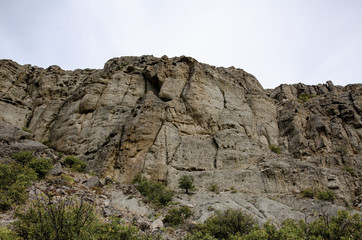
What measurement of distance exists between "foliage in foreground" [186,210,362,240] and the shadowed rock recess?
9.37 m

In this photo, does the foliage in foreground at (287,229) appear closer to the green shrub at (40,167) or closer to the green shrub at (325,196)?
the green shrub at (325,196)

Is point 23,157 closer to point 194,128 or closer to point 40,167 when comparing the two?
point 40,167

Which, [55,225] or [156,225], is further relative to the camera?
[156,225]

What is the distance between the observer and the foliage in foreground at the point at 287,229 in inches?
478

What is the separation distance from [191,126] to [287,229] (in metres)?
21.5

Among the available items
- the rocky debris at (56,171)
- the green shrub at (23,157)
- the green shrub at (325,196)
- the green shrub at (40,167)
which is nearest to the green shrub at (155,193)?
the rocky debris at (56,171)

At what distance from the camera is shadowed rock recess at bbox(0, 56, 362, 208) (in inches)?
1048

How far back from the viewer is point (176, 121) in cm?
3241

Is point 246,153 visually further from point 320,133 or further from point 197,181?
point 320,133

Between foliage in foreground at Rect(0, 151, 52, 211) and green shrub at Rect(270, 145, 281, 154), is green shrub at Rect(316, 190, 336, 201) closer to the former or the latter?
green shrub at Rect(270, 145, 281, 154)

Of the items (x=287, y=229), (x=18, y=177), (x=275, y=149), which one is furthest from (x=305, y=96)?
(x=18, y=177)

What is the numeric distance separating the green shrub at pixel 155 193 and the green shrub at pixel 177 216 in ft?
6.65

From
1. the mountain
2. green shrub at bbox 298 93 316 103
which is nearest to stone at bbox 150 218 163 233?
the mountain

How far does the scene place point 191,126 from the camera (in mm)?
32969
